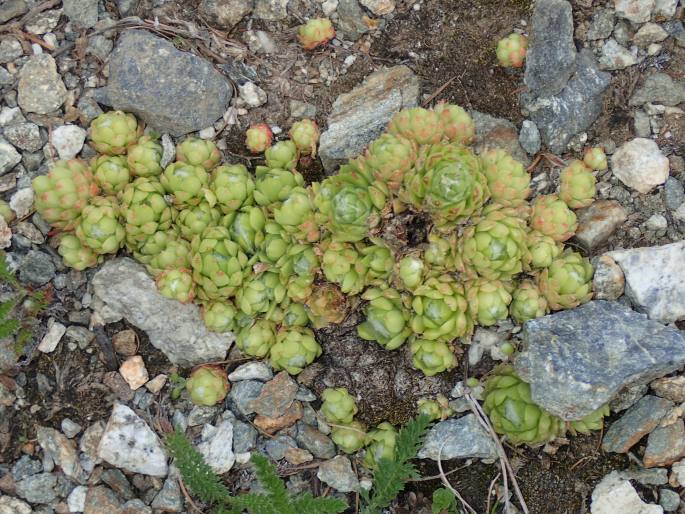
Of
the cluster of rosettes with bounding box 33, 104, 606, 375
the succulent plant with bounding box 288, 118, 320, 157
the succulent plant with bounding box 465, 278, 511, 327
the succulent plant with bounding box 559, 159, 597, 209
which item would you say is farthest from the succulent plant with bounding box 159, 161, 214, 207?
the succulent plant with bounding box 559, 159, 597, 209

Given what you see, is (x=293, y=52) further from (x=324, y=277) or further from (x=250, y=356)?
(x=250, y=356)

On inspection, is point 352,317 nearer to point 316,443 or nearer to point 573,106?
point 316,443

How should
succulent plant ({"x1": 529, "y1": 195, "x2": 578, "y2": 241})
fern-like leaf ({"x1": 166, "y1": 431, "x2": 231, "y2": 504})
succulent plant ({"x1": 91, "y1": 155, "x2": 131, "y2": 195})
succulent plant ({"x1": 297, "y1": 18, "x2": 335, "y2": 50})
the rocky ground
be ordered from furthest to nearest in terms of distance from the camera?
succulent plant ({"x1": 297, "y1": 18, "x2": 335, "y2": 50}) < succulent plant ({"x1": 91, "y1": 155, "x2": 131, "y2": 195}) < succulent plant ({"x1": 529, "y1": 195, "x2": 578, "y2": 241}) < the rocky ground < fern-like leaf ({"x1": 166, "y1": 431, "x2": 231, "y2": 504})

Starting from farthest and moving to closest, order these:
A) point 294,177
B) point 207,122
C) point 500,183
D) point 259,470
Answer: point 207,122 < point 294,177 < point 500,183 < point 259,470

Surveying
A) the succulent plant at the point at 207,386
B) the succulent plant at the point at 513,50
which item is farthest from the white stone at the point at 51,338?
the succulent plant at the point at 513,50

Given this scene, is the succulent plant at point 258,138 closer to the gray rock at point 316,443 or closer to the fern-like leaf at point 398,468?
the gray rock at point 316,443

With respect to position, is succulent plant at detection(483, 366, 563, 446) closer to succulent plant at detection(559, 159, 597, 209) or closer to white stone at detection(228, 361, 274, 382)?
succulent plant at detection(559, 159, 597, 209)

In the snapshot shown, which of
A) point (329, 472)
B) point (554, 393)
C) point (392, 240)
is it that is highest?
point (392, 240)

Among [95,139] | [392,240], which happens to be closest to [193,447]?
[392,240]
